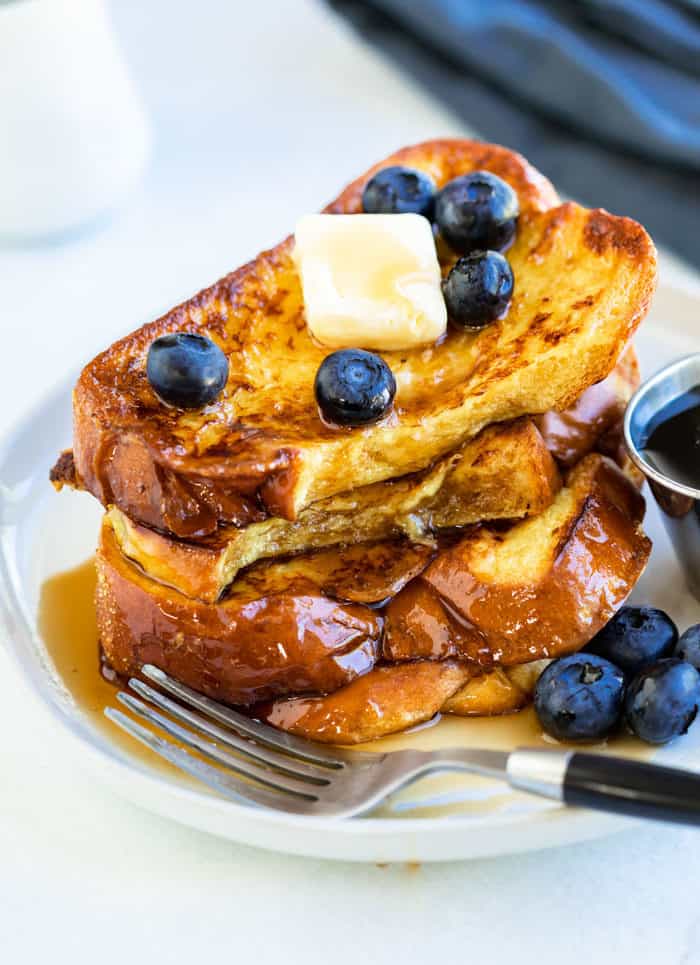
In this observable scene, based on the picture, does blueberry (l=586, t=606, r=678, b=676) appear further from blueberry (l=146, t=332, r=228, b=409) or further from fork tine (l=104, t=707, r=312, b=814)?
blueberry (l=146, t=332, r=228, b=409)

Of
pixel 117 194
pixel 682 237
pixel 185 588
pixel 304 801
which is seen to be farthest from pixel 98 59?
pixel 304 801

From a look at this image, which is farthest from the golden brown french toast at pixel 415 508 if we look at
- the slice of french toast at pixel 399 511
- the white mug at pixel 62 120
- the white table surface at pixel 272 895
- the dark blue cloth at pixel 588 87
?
the white mug at pixel 62 120

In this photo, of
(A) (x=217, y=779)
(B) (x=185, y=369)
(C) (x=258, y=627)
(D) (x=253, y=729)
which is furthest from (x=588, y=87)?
(A) (x=217, y=779)

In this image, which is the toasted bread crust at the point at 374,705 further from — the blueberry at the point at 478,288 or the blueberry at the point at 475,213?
the blueberry at the point at 475,213

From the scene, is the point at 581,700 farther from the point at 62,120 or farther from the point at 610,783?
the point at 62,120

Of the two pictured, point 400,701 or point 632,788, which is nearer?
point 632,788

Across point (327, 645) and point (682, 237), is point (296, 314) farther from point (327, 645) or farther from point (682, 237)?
point (682, 237)
